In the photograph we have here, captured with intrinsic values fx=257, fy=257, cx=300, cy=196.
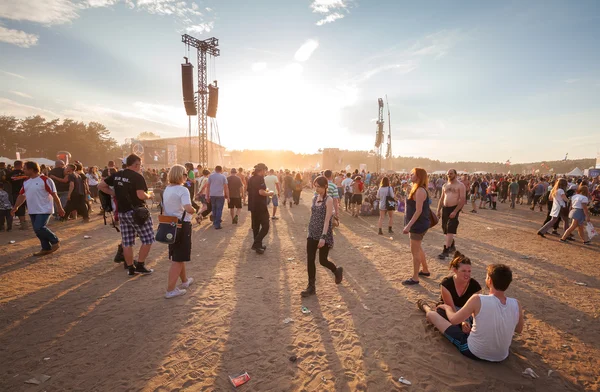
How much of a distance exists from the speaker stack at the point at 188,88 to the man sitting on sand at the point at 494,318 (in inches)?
805

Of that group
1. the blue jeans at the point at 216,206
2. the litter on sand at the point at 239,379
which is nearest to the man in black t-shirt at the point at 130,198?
the litter on sand at the point at 239,379

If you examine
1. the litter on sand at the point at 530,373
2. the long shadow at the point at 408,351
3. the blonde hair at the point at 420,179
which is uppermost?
the blonde hair at the point at 420,179

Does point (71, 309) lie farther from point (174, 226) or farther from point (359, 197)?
point (359, 197)

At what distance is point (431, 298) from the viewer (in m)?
4.18

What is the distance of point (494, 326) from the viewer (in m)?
2.56

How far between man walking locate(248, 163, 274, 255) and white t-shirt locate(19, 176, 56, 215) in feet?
14.2

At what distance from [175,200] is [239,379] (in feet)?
7.99

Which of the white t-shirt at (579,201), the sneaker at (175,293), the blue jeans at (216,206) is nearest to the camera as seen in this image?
the sneaker at (175,293)

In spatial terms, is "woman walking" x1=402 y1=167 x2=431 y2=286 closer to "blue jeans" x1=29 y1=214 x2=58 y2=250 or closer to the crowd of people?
the crowd of people

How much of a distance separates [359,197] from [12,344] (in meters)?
10.3

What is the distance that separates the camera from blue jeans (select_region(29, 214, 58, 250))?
5621 mm

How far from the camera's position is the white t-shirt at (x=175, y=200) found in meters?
3.70

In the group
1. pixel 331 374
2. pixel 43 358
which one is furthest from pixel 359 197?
pixel 43 358

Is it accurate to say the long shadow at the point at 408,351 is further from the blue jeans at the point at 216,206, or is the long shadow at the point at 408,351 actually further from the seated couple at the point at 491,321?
the blue jeans at the point at 216,206
